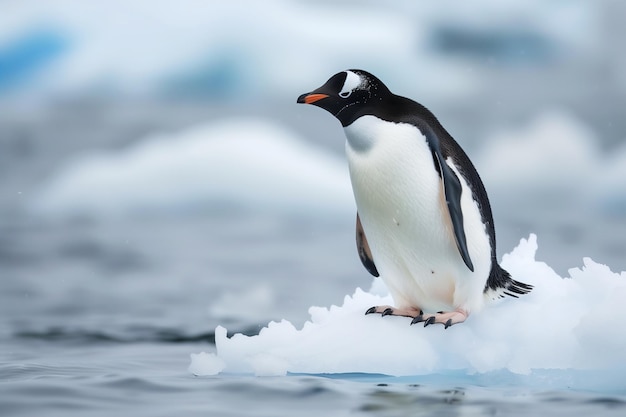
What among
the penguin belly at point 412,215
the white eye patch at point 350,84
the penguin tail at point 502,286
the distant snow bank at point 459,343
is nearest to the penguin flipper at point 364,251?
the penguin belly at point 412,215

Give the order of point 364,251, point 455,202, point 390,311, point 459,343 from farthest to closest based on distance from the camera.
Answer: point 364,251
point 390,311
point 459,343
point 455,202

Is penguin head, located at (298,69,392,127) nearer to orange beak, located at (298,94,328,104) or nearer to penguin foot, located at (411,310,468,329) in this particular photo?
orange beak, located at (298,94,328,104)

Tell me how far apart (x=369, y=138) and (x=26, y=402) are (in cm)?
141

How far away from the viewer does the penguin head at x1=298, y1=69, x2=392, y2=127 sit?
3295 mm

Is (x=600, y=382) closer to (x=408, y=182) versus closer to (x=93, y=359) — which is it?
(x=408, y=182)

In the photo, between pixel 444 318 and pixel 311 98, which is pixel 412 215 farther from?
pixel 311 98

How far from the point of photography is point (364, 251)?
147 inches

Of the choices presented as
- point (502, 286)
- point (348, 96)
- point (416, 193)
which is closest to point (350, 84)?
point (348, 96)

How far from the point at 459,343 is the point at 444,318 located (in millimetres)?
100

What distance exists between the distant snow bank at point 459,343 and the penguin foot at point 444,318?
4cm

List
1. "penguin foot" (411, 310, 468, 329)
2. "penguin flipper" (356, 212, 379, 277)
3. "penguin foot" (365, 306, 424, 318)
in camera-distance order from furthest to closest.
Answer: "penguin flipper" (356, 212, 379, 277) < "penguin foot" (365, 306, 424, 318) < "penguin foot" (411, 310, 468, 329)

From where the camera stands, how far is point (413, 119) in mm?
3326

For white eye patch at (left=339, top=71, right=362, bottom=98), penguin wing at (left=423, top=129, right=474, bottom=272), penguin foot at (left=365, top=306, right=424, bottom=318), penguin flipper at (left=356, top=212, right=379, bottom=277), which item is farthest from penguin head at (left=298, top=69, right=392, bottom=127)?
penguin foot at (left=365, top=306, right=424, bottom=318)

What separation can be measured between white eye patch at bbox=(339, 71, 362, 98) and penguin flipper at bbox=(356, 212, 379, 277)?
1.92ft
